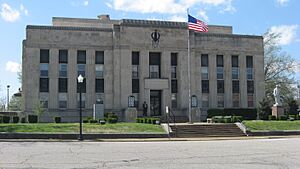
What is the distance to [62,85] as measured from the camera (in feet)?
172

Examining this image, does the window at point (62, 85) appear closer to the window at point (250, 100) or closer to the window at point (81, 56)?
the window at point (81, 56)

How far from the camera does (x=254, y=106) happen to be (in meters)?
58.0

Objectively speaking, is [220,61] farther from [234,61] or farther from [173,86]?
[173,86]

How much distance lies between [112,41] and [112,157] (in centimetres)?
3678

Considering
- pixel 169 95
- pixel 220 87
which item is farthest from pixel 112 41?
pixel 220 87

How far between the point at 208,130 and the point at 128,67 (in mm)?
17574

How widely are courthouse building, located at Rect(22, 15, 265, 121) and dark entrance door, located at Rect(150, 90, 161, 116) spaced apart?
0.12 m

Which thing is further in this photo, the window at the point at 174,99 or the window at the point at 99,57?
the window at the point at 174,99

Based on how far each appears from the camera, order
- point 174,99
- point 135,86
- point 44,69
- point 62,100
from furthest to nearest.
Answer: point 174,99, point 135,86, point 62,100, point 44,69

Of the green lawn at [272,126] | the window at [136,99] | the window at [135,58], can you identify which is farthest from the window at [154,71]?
the green lawn at [272,126]

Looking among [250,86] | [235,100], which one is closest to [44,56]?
[235,100]

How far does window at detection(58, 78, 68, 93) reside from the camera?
2064 inches

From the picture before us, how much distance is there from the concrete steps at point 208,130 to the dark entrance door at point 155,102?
15.4 m

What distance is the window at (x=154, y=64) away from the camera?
54.7 m
